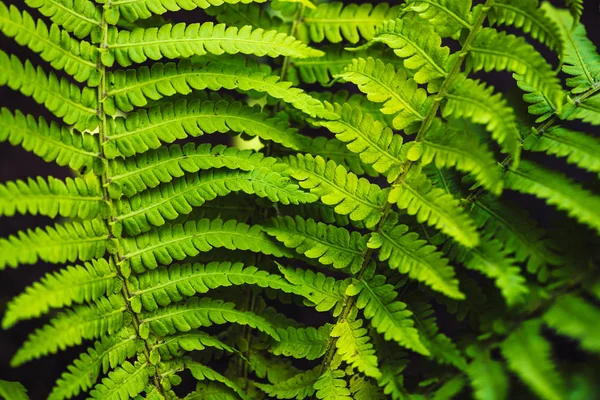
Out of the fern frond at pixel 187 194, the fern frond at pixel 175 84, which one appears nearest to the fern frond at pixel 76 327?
the fern frond at pixel 187 194

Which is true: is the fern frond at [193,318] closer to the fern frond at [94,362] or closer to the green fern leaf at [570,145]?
the fern frond at [94,362]

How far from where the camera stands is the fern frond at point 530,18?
2.85 feet

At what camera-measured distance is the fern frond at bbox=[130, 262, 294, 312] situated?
112 centimetres

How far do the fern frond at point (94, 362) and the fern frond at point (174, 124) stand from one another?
372 mm

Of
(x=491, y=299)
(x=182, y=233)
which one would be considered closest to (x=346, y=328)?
(x=491, y=299)

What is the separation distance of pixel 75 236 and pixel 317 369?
22.4 inches

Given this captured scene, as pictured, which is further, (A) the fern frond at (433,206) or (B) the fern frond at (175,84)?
(B) the fern frond at (175,84)

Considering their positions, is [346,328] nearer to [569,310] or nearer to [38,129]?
[569,310]

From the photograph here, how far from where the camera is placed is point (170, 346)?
1.15 metres

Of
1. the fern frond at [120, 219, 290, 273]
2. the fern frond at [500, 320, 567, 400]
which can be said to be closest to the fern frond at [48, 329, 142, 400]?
the fern frond at [120, 219, 290, 273]

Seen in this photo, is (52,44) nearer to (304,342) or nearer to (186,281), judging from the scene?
(186,281)

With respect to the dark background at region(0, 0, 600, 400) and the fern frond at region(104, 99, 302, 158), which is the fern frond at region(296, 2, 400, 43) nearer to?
the fern frond at region(104, 99, 302, 158)

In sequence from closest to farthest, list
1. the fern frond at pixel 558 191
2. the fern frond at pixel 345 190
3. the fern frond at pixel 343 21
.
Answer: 1. the fern frond at pixel 558 191
2. the fern frond at pixel 345 190
3. the fern frond at pixel 343 21

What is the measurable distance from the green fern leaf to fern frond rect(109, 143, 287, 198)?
1.60ft
